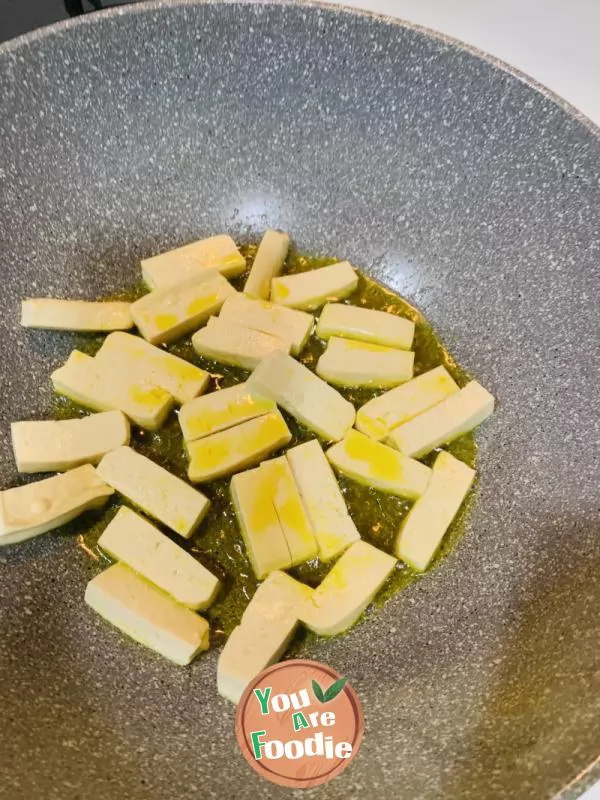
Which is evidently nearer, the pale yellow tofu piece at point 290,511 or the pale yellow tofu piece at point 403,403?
the pale yellow tofu piece at point 290,511

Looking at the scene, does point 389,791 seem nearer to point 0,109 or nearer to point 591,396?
point 591,396

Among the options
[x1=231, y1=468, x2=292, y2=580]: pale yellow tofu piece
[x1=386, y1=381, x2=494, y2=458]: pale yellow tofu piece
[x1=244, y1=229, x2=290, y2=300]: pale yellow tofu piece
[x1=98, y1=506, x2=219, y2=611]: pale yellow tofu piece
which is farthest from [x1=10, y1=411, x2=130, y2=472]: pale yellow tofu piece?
[x1=386, y1=381, x2=494, y2=458]: pale yellow tofu piece

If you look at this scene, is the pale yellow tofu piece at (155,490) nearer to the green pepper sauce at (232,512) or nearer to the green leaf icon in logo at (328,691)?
the green pepper sauce at (232,512)

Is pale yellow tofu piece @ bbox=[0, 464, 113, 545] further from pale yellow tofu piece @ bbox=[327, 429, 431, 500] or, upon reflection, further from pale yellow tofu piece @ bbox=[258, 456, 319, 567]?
pale yellow tofu piece @ bbox=[327, 429, 431, 500]

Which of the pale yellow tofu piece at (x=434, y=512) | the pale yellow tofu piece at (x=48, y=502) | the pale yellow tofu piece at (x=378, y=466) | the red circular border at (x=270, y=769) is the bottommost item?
the red circular border at (x=270, y=769)

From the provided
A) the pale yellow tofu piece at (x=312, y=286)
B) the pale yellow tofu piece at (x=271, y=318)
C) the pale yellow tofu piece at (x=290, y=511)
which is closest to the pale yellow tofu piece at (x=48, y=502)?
the pale yellow tofu piece at (x=290, y=511)

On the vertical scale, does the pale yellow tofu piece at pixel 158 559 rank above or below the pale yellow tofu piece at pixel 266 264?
below
